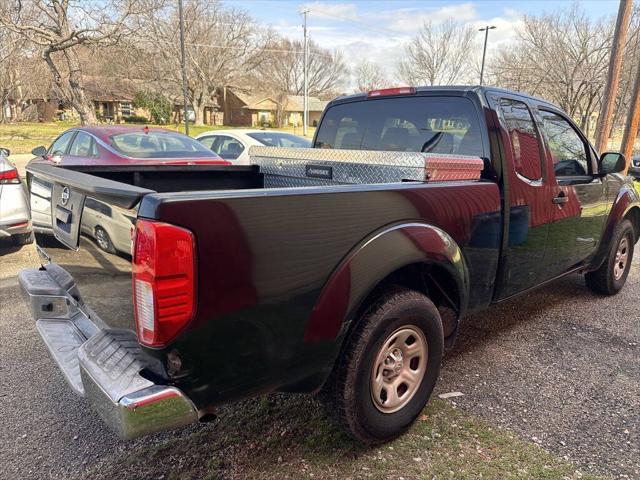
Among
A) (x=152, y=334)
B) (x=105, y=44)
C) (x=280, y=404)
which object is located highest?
(x=105, y=44)

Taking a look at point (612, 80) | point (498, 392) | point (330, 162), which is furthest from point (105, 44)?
point (498, 392)

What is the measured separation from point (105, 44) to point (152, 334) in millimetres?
23631

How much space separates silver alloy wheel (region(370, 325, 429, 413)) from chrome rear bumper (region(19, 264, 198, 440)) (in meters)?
1.03

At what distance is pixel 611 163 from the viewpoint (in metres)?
4.12

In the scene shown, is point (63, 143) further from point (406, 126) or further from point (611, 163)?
point (611, 163)

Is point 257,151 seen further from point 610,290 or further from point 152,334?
point 610,290

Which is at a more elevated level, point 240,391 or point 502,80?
point 502,80

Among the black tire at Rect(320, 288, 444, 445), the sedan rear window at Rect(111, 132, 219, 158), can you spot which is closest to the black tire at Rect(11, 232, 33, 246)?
the sedan rear window at Rect(111, 132, 219, 158)

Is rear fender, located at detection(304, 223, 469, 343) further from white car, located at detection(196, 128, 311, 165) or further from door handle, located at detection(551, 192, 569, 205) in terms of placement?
white car, located at detection(196, 128, 311, 165)

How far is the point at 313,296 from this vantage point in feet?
6.77

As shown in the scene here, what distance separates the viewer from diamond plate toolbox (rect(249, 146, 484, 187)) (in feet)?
9.12

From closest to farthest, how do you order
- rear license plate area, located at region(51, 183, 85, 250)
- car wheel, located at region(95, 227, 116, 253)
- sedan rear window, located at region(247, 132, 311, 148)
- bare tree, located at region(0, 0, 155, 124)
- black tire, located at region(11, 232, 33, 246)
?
1. car wheel, located at region(95, 227, 116, 253)
2. rear license plate area, located at region(51, 183, 85, 250)
3. black tire, located at region(11, 232, 33, 246)
4. sedan rear window, located at region(247, 132, 311, 148)
5. bare tree, located at region(0, 0, 155, 124)

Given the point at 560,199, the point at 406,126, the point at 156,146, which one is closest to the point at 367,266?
the point at 406,126

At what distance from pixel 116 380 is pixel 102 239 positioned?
0.63 m
